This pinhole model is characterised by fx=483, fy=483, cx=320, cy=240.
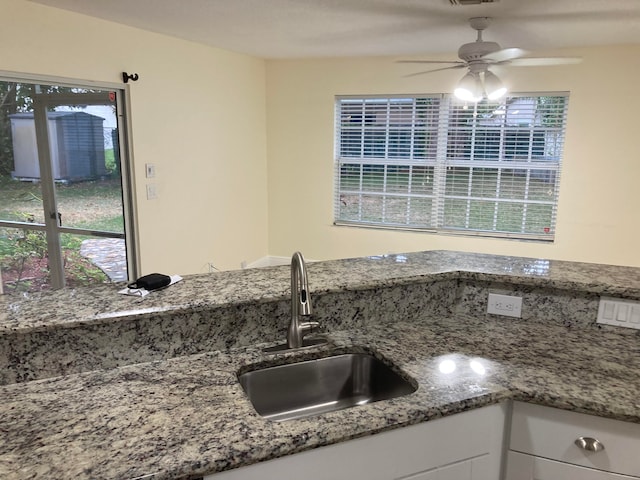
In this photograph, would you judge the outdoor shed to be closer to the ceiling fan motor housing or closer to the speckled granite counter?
the speckled granite counter

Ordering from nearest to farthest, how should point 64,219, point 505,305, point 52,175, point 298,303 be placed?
1. point 298,303
2. point 505,305
3. point 52,175
4. point 64,219

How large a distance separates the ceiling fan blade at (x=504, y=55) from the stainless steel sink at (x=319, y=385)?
2.24 meters

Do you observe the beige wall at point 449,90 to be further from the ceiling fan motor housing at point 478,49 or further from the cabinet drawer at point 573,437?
the cabinet drawer at point 573,437

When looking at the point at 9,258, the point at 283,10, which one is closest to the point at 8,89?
the point at 9,258

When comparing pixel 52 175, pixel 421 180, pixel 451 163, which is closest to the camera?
pixel 52 175

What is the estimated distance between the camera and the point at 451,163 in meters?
5.13

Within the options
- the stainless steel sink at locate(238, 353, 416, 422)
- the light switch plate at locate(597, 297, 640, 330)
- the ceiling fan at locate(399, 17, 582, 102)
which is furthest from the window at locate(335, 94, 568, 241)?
the stainless steel sink at locate(238, 353, 416, 422)

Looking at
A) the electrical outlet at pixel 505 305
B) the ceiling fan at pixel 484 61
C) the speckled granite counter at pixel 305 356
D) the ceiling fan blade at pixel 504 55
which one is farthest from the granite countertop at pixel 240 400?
the ceiling fan at pixel 484 61

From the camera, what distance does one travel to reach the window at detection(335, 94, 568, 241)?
4.80 meters

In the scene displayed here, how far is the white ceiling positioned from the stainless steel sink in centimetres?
233

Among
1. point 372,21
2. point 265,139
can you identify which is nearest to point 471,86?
point 372,21

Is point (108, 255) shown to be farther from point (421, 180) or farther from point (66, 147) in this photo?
point (421, 180)

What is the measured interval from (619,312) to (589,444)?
2.06ft

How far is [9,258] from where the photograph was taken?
351cm
